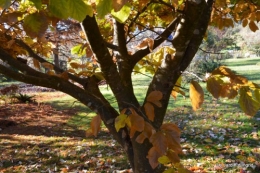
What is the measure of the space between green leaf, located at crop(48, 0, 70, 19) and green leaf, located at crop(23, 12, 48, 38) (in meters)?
0.16

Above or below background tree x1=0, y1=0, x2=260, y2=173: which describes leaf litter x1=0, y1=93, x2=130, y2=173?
below

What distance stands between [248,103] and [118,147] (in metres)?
4.30

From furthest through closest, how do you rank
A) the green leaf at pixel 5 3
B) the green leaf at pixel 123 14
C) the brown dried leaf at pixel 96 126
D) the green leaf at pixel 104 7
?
the brown dried leaf at pixel 96 126
the green leaf at pixel 123 14
the green leaf at pixel 104 7
the green leaf at pixel 5 3

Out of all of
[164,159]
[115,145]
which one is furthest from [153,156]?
[115,145]

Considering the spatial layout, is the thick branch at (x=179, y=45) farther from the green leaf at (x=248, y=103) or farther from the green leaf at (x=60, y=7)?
the green leaf at (x=60, y=7)

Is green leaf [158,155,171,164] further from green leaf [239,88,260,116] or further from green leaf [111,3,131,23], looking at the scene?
green leaf [111,3,131,23]

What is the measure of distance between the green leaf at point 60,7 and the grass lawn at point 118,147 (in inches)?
82.6

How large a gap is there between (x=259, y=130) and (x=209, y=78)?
467 centimetres

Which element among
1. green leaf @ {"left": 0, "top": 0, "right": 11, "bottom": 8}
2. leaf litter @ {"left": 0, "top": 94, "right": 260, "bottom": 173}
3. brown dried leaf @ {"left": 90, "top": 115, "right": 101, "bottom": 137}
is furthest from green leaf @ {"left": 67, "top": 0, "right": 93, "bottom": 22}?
leaf litter @ {"left": 0, "top": 94, "right": 260, "bottom": 173}

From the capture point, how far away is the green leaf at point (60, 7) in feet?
2.18

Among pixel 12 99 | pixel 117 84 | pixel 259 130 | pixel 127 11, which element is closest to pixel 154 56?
pixel 117 84

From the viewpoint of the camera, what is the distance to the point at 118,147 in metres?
5.07

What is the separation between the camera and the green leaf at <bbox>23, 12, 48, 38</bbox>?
82 centimetres

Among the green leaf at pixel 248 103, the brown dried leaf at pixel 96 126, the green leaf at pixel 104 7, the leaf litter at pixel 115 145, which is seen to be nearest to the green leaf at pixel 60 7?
the green leaf at pixel 104 7
